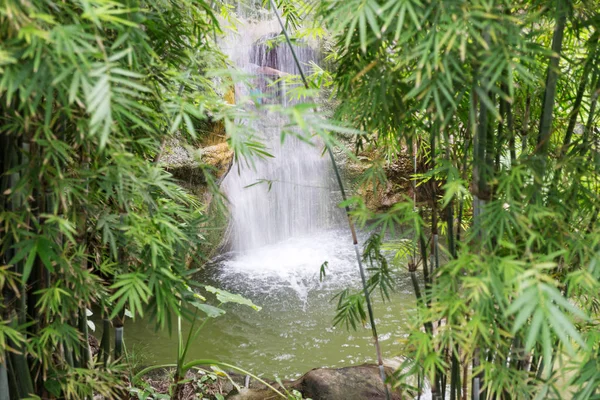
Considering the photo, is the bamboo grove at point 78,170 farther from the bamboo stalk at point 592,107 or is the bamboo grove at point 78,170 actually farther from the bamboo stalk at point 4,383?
the bamboo stalk at point 592,107

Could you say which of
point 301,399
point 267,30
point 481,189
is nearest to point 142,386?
point 301,399

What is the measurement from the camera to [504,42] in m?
1.21

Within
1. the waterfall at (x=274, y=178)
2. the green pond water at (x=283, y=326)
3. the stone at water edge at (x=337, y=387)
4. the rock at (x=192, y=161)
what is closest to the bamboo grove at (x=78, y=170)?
the stone at water edge at (x=337, y=387)

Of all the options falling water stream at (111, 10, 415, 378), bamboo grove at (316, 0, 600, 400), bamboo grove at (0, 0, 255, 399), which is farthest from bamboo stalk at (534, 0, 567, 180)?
bamboo grove at (0, 0, 255, 399)

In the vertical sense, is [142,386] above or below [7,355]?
below

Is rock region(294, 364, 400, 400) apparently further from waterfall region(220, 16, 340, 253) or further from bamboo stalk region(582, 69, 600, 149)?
Result: waterfall region(220, 16, 340, 253)

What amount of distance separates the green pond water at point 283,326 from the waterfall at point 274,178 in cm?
89

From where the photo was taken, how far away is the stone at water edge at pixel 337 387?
8.63 feet

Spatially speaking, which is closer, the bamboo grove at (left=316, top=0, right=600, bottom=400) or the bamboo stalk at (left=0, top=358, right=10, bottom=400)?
the bamboo grove at (left=316, top=0, right=600, bottom=400)

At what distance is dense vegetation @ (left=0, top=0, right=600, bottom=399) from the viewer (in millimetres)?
1102

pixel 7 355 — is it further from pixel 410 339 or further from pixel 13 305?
pixel 410 339

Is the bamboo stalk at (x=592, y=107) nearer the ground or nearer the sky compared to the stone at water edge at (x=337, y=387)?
nearer the sky

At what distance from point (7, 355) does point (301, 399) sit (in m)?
1.52

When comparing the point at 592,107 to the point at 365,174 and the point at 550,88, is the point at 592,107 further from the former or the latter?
the point at 365,174
